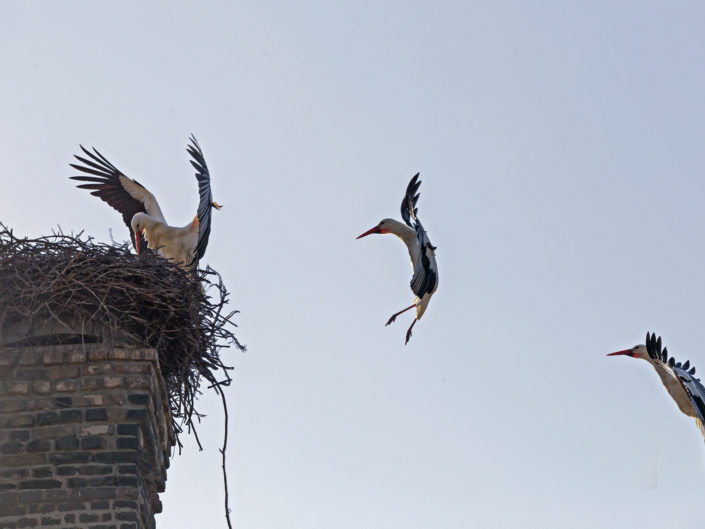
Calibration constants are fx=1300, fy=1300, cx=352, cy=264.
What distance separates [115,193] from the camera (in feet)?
40.7

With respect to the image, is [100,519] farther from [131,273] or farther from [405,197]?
[405,197]

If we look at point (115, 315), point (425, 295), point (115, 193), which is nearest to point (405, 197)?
point (425, 295)

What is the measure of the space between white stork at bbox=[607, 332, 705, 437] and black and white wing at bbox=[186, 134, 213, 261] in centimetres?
420

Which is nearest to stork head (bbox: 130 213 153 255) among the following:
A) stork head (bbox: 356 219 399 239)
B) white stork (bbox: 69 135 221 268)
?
white stork (bbox: 69 135 221 268)

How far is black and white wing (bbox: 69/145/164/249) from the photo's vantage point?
12.3m

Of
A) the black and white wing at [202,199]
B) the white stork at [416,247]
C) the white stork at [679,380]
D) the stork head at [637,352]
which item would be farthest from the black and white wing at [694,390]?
the black and white wing at [202,199]

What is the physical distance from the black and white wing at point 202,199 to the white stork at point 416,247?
1476mm

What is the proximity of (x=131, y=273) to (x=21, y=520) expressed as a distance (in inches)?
73.6

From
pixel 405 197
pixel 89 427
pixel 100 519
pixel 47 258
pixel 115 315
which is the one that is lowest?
pixel 100 519

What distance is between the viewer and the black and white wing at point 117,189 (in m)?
12.3

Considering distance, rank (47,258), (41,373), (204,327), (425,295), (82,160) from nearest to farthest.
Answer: (41,373) → (47,258) → (204,327) → (425,295) → (82,160)

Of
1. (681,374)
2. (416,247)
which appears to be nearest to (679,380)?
(681,374)

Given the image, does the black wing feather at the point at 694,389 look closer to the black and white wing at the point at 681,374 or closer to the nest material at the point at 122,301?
the black and white wing at the point at 681,374

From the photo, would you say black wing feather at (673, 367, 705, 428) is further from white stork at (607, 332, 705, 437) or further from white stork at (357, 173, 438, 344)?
white stork at (357, 173, 438, 344)
